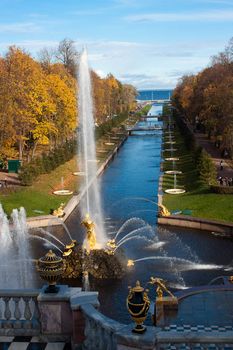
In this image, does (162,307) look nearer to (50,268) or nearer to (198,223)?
(50,268)

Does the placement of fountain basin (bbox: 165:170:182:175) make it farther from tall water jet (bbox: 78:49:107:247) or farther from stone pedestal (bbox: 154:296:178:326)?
stone pedestal (bbox: 154:296:178:326)

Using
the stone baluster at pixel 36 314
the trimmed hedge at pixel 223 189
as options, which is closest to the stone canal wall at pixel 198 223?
the trimmed hedge at pixel 223 189

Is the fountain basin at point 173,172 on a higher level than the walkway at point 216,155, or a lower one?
lower

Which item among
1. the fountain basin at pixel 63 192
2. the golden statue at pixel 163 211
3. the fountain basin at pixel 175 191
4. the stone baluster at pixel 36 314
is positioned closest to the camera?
the stone baluster at pixel 36 314

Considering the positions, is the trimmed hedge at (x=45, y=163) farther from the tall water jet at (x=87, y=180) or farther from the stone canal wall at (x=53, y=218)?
the stone canal wall at (x=53, y=218)

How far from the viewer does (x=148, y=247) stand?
26.8 m

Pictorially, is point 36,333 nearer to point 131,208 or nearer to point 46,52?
point 131,208

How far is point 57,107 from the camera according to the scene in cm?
5684

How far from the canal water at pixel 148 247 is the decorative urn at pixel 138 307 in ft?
31.9

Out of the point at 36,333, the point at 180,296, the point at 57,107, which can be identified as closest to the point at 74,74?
the point at 57,107

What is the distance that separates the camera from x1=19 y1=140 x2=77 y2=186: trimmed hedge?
134 ft

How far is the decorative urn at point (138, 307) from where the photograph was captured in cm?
816

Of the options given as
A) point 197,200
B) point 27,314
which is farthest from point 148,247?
point 27,314

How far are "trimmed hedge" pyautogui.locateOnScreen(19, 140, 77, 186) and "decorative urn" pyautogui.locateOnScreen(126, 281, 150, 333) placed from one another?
1312 inches
